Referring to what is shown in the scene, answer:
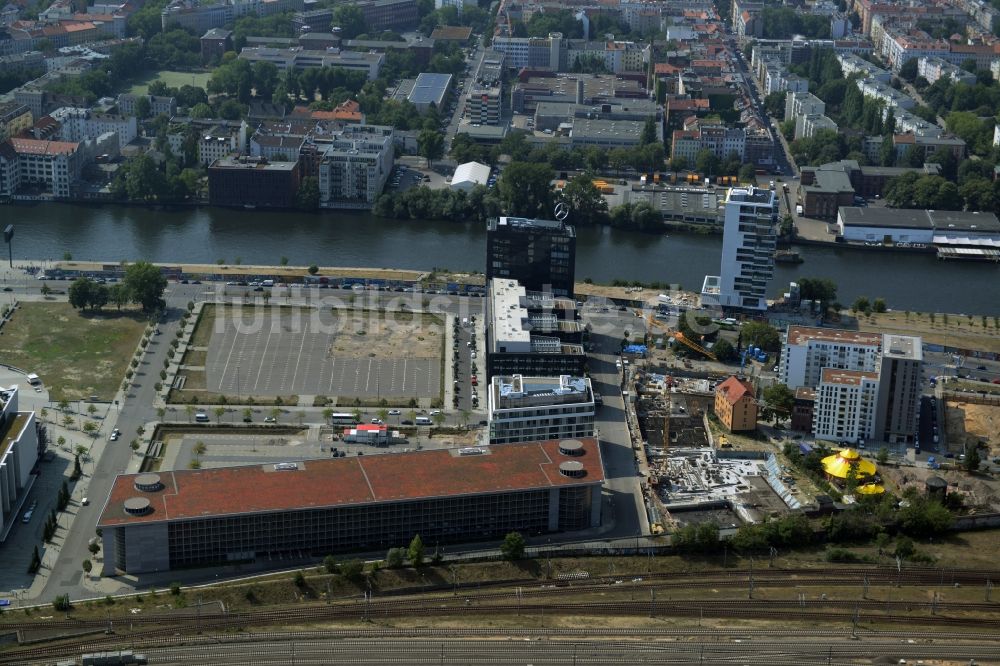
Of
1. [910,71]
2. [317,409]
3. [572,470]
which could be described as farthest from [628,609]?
[910,71]

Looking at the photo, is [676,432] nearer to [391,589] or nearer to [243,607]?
[391,589]

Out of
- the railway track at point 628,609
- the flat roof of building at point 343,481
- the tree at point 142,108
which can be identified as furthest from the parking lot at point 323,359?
the tree at point 142,108

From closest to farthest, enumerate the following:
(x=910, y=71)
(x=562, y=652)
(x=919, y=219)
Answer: (x=562, y=652)
(x=919, y=219)
(x=910, y=71)

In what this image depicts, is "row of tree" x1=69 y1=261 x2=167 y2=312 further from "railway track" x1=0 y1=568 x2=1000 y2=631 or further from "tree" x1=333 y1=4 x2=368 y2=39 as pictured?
"tree" x1=333 y1=4 x2=368 y2=39

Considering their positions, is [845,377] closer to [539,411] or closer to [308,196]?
[539,411]

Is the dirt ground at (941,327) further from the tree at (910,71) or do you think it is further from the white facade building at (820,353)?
the tree at (910,71)

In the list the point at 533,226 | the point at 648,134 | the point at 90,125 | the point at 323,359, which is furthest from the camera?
the point at 648,134

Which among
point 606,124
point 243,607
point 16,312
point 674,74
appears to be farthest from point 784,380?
point 674,74
